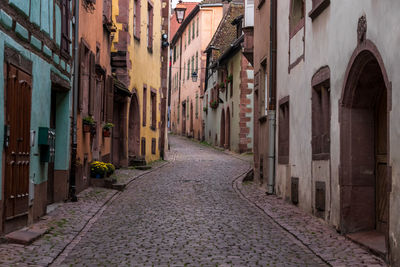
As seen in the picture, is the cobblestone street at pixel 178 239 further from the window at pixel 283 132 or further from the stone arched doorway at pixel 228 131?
the stone arched doorway at pixel 228 131

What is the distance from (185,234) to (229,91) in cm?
2605

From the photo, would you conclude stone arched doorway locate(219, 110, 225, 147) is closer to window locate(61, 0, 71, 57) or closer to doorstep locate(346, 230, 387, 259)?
window locate(61, 0, 71, 57)

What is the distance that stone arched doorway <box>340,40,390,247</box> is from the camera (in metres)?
9.06

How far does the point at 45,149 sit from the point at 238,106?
21707 millimetres

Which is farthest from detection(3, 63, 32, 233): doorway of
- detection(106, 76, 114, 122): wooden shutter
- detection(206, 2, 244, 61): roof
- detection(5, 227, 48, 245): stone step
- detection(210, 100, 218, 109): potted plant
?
detection(206, 2, 244, 61): roof

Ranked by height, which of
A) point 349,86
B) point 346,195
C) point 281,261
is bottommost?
point 281,261

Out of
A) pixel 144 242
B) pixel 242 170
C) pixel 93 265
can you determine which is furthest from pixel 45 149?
pixel 242 170

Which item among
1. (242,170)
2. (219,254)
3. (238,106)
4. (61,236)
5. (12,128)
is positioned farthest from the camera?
(238,106)

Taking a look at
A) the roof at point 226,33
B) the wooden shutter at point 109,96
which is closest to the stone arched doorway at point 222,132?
the roof at point 226,33

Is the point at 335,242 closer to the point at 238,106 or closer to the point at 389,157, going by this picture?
the point at 389,157

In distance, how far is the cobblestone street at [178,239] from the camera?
729 cm

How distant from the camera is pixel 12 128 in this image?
326 inches

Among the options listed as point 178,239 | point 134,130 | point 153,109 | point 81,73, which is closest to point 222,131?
point 153,109

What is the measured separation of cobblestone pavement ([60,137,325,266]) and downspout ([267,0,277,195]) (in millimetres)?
1087
